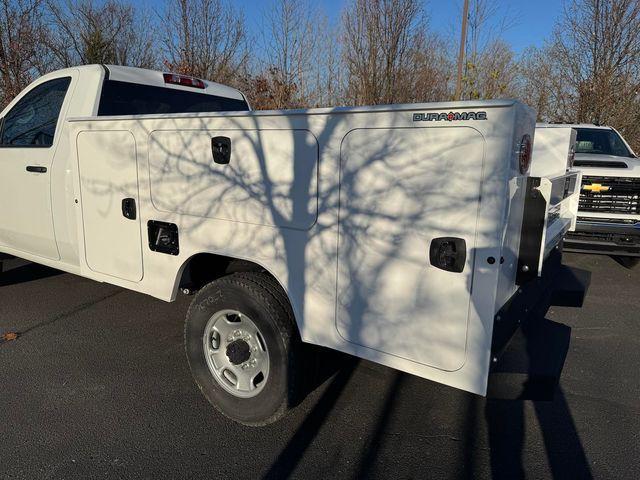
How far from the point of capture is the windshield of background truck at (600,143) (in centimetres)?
788

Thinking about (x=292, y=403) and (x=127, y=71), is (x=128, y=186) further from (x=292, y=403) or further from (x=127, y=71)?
(x=292, y=403)

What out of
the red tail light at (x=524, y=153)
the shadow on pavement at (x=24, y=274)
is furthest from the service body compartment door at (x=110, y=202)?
the shadow on pavement at (x=24, y=274)

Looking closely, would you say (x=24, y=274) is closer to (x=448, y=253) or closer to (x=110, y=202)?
(x=110, y=202)

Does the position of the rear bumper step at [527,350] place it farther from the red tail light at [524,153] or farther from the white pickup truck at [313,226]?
the red tail light at [524,153]

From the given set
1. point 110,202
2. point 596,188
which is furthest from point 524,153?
point 596,188

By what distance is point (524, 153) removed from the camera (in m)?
2.18

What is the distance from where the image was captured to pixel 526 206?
2.30 meters

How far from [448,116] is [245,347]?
5.76 ft

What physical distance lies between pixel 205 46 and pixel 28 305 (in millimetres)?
10761

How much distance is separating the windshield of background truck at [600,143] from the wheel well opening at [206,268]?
22.7 feet

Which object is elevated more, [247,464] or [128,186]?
[128,186]

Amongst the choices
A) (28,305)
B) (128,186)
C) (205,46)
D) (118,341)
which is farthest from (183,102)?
(205,46)

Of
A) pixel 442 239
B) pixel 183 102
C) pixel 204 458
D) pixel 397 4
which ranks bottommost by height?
pixel 204 458

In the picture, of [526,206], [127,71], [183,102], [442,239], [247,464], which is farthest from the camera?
[183,102]
